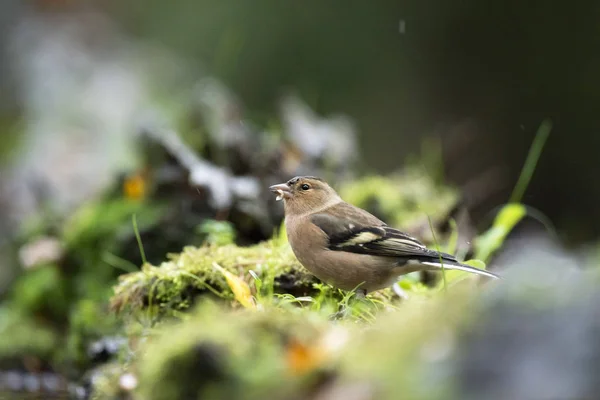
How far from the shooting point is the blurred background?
6031mm

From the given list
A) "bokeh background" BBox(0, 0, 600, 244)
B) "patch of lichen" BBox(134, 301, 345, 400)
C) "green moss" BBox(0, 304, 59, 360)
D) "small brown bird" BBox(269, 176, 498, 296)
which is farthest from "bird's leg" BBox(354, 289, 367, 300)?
"bokeh background" BBox(0, 0, 600, 244)

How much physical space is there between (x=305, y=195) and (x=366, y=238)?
2.09ft

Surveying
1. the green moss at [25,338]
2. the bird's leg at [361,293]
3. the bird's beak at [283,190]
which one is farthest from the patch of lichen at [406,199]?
the green moss at [25,338]

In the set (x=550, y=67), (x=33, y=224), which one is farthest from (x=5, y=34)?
(x=550, y=67)

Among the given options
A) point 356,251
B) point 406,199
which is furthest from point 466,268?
point 406,199

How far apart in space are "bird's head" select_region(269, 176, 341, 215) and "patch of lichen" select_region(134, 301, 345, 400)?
200 cm

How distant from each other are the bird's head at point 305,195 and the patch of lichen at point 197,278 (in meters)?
0.35

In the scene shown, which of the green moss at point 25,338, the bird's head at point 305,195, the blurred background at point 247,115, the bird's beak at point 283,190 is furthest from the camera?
the blurred background at point 247,115

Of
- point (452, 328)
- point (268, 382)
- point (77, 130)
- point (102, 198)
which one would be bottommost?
point (77, 130)

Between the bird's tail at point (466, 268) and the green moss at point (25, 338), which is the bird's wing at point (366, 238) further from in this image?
the green moss at point (25, 338)

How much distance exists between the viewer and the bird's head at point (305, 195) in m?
4.76

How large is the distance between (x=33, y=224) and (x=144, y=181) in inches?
50.2

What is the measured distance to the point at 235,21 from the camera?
1633 centimetres

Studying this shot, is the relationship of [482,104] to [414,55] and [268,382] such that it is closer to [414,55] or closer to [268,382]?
[414,55]
